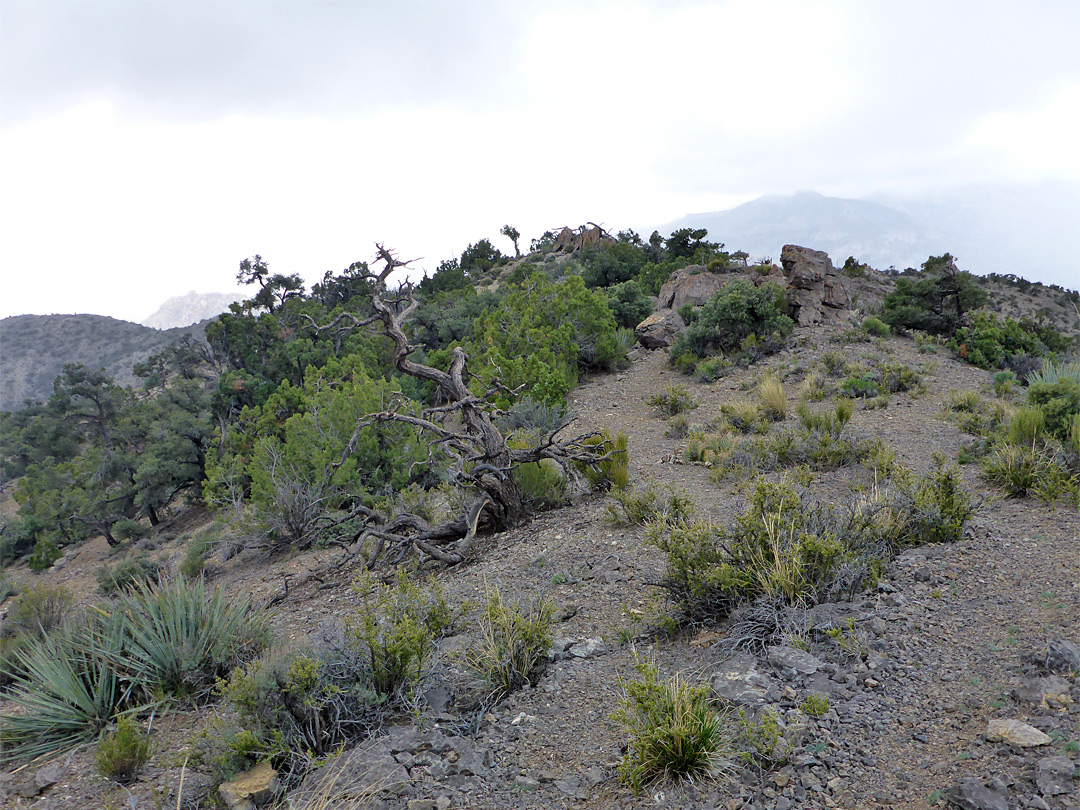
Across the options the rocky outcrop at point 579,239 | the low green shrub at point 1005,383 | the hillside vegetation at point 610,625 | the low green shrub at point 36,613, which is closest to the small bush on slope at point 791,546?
the hillside vegetation at point 610,625

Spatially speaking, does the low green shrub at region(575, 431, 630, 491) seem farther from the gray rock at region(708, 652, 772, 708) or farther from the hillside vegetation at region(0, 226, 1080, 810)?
the gray rock at region(708, 652, 772, 708)

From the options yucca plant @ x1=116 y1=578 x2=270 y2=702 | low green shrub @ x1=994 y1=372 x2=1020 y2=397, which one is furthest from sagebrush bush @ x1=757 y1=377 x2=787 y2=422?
yucca plant @ x1=116 y1=578 x2=270 y2=702

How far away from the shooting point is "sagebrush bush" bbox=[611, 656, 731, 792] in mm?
2895

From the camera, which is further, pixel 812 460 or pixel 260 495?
pixel 260 495

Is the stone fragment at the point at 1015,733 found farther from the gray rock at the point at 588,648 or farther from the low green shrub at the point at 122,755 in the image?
the low green shrub at the point at 122,755

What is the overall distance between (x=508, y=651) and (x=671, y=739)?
136 cm

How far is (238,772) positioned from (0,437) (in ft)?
127

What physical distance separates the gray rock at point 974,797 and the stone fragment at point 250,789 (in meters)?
3.12

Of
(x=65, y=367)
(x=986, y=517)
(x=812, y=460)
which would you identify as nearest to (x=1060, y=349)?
(x=812, y=460)

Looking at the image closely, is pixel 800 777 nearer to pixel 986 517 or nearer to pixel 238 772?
pixel 238 772

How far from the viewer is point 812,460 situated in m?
8.20

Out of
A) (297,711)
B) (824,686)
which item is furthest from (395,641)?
(824,686)

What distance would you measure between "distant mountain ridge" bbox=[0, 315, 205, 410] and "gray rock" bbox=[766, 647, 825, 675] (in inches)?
2517

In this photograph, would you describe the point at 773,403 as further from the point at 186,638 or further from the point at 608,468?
the point at 186,638
